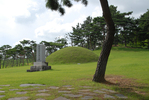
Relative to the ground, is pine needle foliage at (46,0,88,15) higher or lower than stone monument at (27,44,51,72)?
higher

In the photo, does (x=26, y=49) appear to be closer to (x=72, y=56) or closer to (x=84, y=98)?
(x=72, y=56)

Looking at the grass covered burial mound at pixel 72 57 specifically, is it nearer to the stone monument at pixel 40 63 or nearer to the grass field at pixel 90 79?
the stone monument at pixel 40 63

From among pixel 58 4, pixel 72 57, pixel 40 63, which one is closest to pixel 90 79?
pixel 58 4

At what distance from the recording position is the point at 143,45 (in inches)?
1366

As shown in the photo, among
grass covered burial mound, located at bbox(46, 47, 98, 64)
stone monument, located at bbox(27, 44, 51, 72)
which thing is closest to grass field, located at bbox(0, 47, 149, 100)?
stone monument, located at bbox(27, 44, 51, 72)

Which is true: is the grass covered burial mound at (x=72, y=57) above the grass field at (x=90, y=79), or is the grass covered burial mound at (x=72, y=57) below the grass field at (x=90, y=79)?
above

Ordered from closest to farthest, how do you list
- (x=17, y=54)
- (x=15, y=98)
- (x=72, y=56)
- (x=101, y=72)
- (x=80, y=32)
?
1. (x=15, y=98)
2. (x=101, y=72)
3. (x=72, y=56)
4. (x=17, y=54)
5. (x=80, y=32)

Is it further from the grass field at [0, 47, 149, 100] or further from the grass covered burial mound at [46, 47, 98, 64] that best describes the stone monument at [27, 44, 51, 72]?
the grass covered burial mound at [46, 47, 98, 64]

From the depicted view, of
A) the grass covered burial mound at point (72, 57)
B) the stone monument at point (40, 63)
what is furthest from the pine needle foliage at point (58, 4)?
the grass covered burial mound at point (72, 57)

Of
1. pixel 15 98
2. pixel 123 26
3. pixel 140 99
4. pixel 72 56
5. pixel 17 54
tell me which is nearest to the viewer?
pixel 15 98

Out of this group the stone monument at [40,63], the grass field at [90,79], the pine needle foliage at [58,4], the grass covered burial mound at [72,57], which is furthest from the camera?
the grass covered burial mound at [72,57]

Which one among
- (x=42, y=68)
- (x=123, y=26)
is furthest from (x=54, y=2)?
(x=123, y=26)

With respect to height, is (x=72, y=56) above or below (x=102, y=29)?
below

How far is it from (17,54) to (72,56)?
13066 mm
